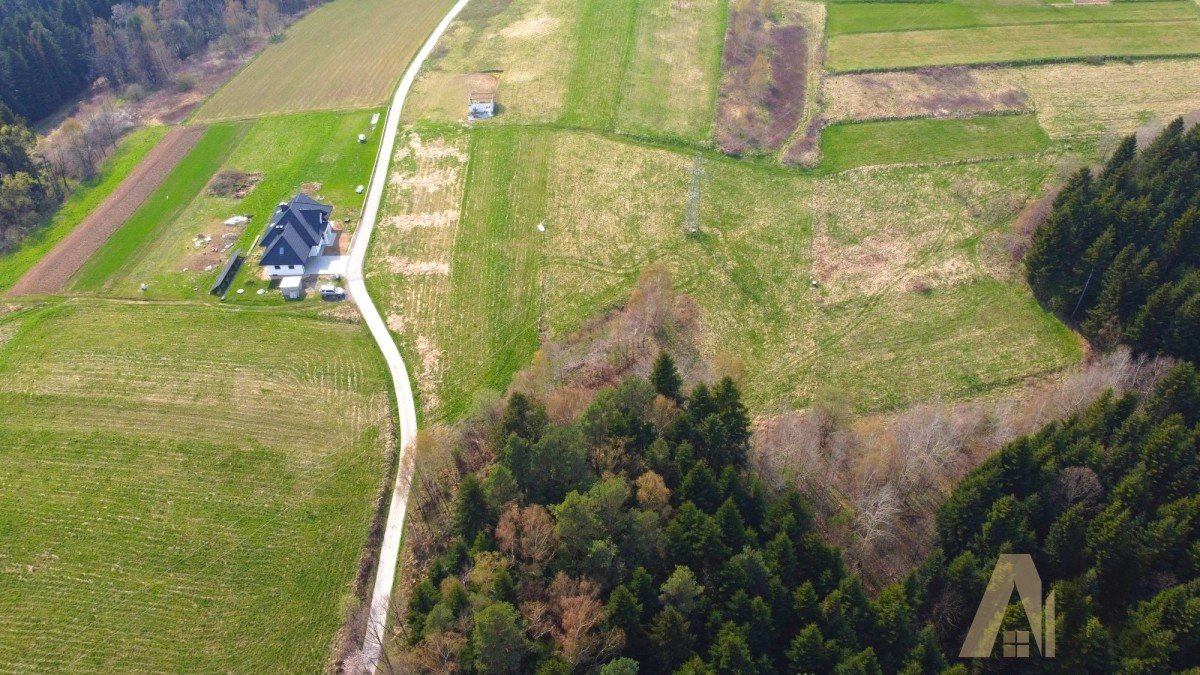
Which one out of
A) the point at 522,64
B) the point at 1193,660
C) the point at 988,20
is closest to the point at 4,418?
the point at 522,64

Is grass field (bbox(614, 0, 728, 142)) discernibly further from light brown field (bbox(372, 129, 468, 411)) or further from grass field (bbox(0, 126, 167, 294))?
grass field (bbox(0, 126, 167, 294))

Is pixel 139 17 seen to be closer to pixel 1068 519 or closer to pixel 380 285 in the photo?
pixel 380 285

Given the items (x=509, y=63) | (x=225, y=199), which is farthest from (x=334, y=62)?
(x=225, y=199)

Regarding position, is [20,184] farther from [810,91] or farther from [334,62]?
[810,91]

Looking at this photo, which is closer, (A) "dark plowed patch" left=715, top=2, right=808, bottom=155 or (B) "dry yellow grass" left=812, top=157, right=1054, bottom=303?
(B) "dry yellow grass" left=812, top=157, right=1054, bottom=303

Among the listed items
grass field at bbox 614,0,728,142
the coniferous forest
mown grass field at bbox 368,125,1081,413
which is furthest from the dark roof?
grass field at bbox 614,0,728,142

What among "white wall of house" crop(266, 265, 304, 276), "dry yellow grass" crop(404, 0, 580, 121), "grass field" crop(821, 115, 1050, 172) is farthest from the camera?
"dry yellow grass" crop(404, 0, 580, 121)

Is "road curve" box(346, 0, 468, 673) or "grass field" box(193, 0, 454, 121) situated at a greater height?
"grass field" box(193, 0, 454, 121)
